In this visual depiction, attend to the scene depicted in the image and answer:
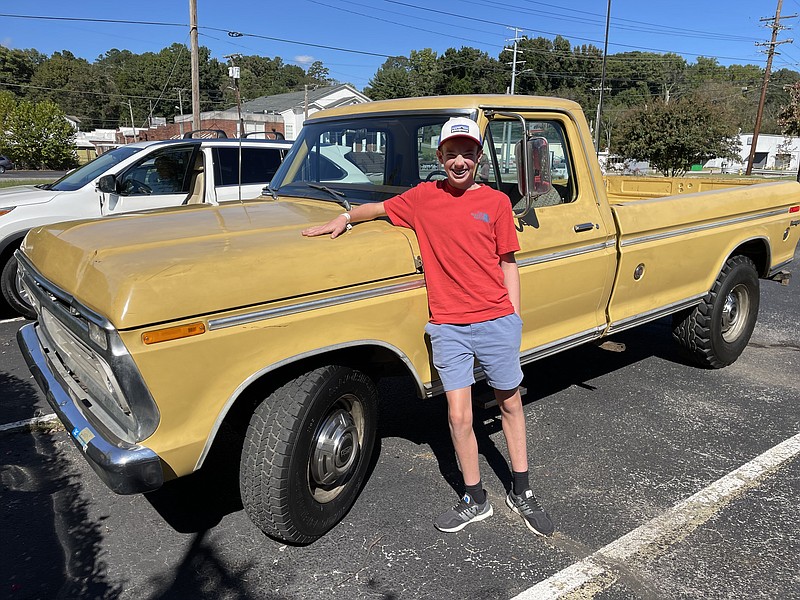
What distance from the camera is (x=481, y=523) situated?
10.5 feet

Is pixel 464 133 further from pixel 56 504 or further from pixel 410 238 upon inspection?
pixel 56 504

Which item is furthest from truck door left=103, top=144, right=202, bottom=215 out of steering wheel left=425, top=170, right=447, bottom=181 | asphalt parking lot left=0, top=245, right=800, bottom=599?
steering wheel left=425, top=170, right=447, bottom=181

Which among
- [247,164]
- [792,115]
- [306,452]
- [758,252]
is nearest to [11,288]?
[247,164]

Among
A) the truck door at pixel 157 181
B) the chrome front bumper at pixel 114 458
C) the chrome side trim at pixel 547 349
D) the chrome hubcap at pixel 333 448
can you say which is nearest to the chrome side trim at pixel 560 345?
the chrome side trim at pixel 547 349

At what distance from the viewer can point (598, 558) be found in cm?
290

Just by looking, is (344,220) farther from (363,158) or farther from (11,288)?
(11,288)

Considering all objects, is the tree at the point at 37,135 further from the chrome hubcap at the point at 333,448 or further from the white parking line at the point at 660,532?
the white parking line at the point at 660,532

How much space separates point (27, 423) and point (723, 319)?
5.48 metres

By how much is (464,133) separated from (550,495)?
6.69ft

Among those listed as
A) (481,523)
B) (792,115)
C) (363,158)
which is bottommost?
(481,523)

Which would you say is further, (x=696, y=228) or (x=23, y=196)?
(x=23, y=196)

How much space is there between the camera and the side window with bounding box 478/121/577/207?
143 inches

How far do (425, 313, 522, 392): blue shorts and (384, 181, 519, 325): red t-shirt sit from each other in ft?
0.16

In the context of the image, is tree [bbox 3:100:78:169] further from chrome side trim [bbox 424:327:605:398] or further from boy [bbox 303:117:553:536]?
boy [bbox 303:117:553:536]
